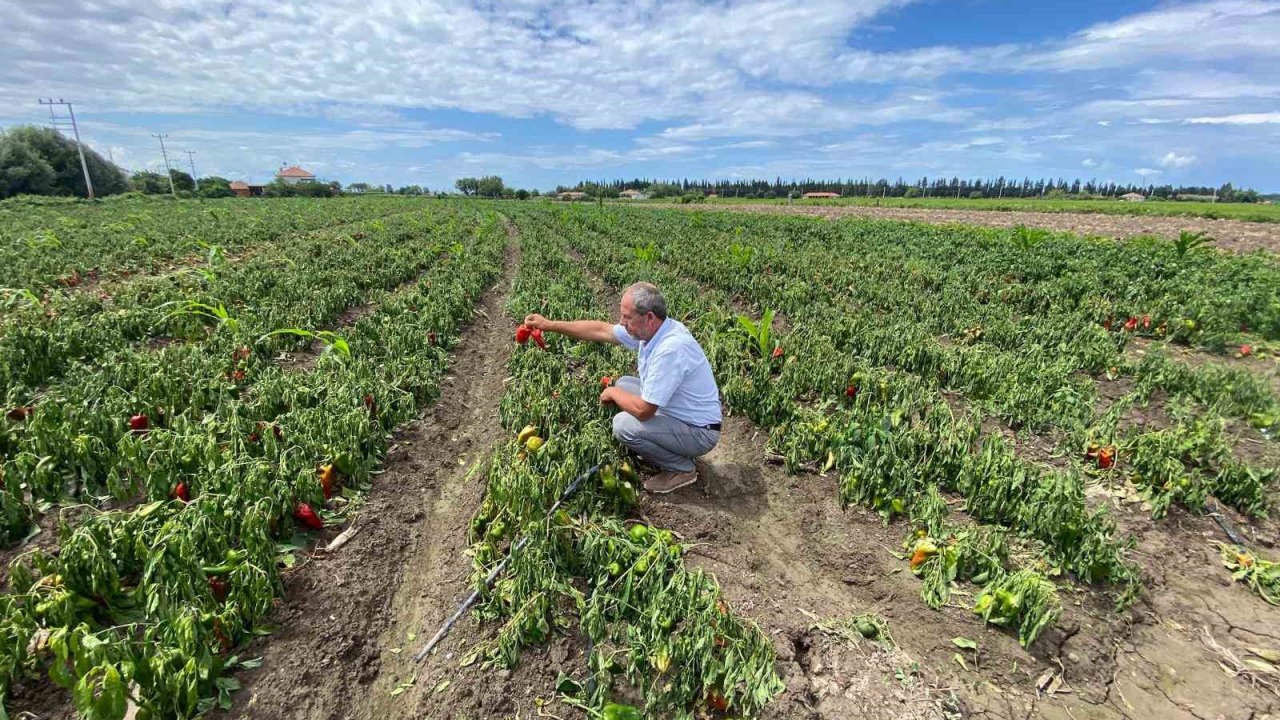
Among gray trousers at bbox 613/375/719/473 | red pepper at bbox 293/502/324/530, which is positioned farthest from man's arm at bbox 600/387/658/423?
red pepper at bbox 293/502/324/530

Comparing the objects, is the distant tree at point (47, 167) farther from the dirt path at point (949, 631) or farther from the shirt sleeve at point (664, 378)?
the dirt path at point (949, 631)

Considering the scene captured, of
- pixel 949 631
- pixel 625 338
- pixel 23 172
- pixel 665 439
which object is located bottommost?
pixel 949 631

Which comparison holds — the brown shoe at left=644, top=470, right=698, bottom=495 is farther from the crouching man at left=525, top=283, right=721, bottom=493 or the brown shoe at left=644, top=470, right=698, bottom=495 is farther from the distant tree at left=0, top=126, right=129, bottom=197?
the distant tree at left=0, top=126, right=129, bottom=197

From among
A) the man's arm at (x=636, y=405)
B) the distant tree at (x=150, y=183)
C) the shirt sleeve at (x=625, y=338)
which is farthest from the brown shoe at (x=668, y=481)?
the distant tree at (x=150, y=183)

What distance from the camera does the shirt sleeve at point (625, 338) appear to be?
4.79m

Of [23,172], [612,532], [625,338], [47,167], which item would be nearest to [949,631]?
[612,532]

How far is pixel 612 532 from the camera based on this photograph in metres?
3.43

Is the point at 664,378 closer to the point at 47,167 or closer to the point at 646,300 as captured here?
the point at 646,300

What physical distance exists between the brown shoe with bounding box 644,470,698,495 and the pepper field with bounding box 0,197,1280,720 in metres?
0.15

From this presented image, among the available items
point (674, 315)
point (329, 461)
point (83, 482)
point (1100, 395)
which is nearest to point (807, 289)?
point (674, 315)

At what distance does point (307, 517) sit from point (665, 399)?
246cm

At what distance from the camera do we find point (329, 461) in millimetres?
3969

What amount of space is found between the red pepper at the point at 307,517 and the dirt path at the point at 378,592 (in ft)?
0.79

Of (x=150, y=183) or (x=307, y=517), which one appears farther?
(x=150, y=183)
